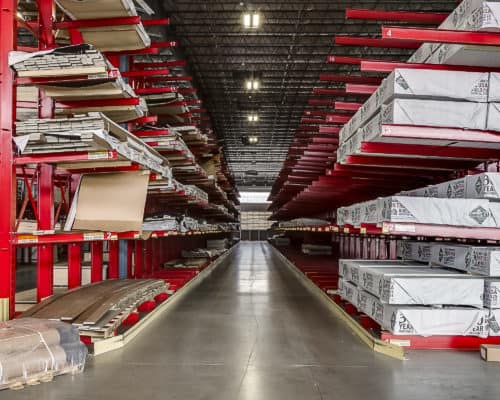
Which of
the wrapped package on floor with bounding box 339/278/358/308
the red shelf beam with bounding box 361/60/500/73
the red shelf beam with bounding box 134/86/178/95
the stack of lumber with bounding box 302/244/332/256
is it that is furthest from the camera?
the stack of lumber with bounding box 302/244/332/256

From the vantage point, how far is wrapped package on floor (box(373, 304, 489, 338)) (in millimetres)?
4301

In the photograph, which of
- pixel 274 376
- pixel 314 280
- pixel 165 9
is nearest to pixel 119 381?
pixel 274 376

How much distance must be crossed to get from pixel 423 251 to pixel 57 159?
4.20 m

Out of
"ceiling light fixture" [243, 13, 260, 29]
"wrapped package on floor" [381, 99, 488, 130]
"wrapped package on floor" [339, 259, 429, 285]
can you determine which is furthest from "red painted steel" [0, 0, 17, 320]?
"ceiling light fixture" [243, 13, 260, 29]

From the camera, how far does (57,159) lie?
14.8ft

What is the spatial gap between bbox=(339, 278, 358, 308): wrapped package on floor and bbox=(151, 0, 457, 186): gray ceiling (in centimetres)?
741

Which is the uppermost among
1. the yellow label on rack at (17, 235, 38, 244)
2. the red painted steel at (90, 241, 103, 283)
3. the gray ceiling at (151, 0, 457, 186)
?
the gray ceiling at (151, 0, 457, 186)

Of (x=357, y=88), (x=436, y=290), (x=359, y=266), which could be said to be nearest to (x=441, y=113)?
(x=436, y=290)

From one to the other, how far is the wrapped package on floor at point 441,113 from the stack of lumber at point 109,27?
10.5ft

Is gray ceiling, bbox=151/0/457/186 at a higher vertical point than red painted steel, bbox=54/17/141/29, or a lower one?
higher

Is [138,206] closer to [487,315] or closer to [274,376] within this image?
[274,376]

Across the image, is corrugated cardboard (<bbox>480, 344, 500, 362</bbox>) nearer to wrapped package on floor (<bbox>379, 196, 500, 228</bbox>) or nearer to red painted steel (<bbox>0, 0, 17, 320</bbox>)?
wrapped package on floor (<bbox>379, 196, 500, 228</bbox>)

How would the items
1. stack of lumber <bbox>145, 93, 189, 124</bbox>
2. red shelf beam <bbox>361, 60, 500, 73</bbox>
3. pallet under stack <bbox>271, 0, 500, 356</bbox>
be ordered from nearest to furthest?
pallet under stack <bbox>271, 0, 500, 356</bbox> < red shelf beam <bbox>361, 60, 500, 73</bbox> < stack of lumber <bbox>145, 93, 189, 124</bbox>

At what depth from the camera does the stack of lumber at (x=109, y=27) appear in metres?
5.17
